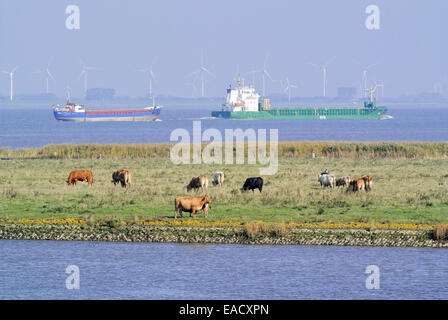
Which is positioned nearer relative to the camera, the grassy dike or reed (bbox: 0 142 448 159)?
the grassy dike

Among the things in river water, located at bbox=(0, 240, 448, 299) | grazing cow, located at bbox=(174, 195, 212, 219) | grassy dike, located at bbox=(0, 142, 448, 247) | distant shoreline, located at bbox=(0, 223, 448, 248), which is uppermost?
grazing cow, located at bbox=(174, 195, 212, 219)

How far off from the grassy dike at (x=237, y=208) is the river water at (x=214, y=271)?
Result: 1.00 metres

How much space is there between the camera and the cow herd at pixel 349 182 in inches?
1604

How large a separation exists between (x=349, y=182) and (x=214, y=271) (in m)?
16.9

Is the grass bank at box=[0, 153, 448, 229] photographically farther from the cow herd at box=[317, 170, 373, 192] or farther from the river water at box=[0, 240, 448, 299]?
the river water at box=[0, 240, 448, 299]

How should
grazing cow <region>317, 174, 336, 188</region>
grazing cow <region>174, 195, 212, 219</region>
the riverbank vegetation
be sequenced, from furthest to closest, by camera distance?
1. grazing cow <region>317, 174, 336, 188</region>
2. the riverbank vegetation
3. grazing cow <region>174, 195, 212, 219</region>

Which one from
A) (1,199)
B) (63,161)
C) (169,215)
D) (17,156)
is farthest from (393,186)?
(17,156)

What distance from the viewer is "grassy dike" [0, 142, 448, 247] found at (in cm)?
3142

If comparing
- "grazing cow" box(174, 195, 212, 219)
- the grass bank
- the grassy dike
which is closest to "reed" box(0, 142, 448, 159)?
the grassy dike

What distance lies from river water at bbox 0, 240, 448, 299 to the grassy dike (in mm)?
1002
